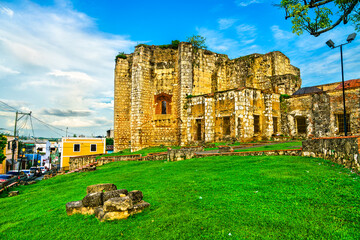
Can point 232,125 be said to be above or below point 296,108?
below

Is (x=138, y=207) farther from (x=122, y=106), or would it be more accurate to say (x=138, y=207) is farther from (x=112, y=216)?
(x=122, y=106)

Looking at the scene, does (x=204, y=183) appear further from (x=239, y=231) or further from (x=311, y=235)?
(x=311, y=235)

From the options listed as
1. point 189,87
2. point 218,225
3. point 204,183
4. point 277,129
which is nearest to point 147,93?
point 189,87

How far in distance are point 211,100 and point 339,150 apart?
14.5m

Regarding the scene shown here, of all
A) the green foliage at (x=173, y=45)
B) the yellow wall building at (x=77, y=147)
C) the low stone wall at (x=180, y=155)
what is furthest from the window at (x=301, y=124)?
the yellow wall building at (x=77, y=147)

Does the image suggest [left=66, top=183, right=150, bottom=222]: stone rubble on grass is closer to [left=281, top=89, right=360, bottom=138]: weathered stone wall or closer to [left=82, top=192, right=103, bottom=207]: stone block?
[left=82, top=192, right=103, bottom=207]: stone block

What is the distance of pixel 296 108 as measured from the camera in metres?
20.5

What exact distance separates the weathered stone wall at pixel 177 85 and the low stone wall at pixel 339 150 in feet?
42.1

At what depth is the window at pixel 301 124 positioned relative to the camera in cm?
2014

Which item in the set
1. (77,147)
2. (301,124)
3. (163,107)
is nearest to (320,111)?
(301,124)

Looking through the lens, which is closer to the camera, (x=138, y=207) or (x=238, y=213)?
(x=238, y=213)

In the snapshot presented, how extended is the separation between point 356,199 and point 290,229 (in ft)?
5.53

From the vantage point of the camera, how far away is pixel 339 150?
6676 mm

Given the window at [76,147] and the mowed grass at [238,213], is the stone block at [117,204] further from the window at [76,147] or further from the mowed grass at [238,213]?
the window at [76,147]
